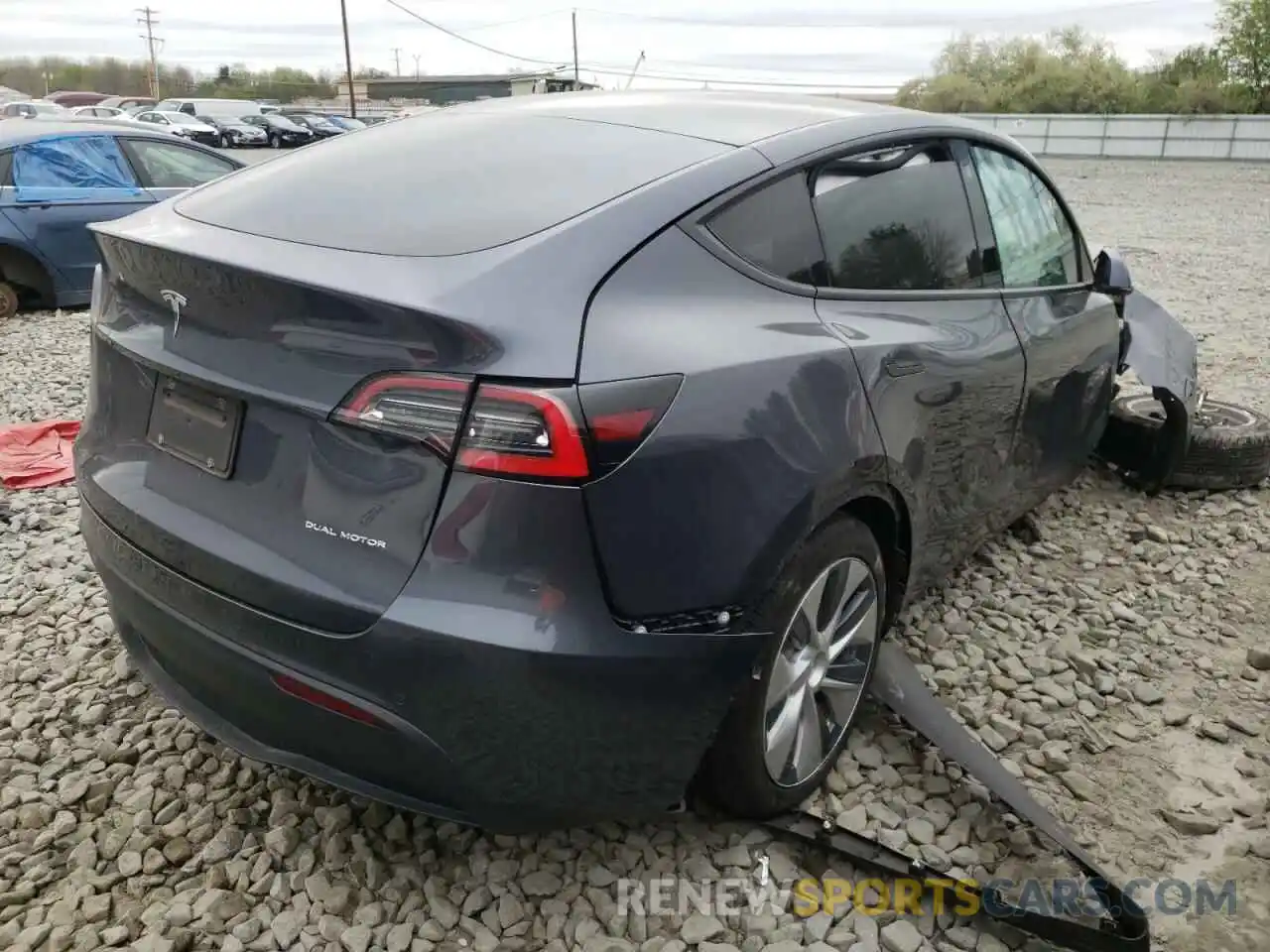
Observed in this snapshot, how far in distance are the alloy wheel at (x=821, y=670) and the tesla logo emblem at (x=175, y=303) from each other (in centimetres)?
142

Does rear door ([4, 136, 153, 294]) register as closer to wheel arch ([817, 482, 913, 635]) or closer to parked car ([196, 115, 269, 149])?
wheel arch ([817, 482, 913, 635])

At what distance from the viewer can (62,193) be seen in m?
7.76

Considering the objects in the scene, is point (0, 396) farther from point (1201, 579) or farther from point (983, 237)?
point (1201, 579)

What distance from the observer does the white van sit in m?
43.8

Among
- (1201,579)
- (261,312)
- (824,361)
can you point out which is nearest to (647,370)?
(824,361)

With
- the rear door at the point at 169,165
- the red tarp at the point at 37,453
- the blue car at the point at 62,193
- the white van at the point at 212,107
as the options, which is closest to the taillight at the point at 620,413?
the red tarp at the point at 37,453

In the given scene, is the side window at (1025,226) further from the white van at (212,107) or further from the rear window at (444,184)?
the white van at (212,107)

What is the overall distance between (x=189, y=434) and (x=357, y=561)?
530 millimetres

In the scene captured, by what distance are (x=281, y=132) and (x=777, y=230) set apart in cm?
4339

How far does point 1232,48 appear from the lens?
44.6 m

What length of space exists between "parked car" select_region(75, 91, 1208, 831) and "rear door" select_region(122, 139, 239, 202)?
668cm

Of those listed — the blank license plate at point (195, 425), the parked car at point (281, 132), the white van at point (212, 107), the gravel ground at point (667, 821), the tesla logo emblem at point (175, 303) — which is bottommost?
the gravel ground at point (667, 821)

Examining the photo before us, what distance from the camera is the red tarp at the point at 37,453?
4.53 metres

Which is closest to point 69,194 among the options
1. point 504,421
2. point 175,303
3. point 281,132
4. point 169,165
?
point 169,165
